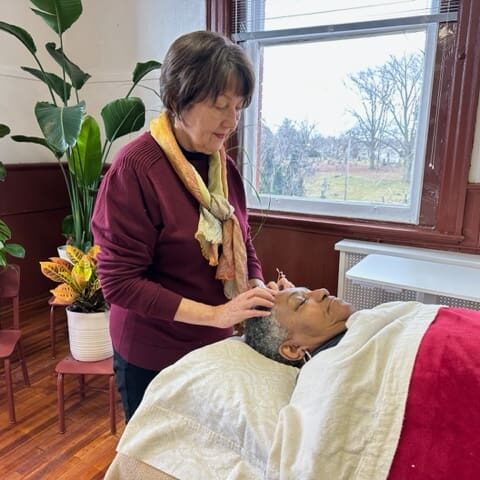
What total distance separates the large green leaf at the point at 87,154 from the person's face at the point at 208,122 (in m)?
1.37

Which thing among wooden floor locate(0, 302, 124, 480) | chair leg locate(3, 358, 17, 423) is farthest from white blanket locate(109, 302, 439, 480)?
chair leg locate(3, 358, 17, 423)

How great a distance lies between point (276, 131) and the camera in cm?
246

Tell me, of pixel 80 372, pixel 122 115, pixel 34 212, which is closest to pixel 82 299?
pixel 80 372

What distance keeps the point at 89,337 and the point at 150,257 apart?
1109 mm

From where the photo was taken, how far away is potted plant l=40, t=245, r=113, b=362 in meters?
2.00

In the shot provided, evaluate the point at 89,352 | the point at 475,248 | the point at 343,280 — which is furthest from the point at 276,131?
the point at 89,352

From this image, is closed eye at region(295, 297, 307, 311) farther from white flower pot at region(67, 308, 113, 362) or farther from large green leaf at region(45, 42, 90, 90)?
large green leaf at region(45, 42, 90, 90)

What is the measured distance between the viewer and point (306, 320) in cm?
114

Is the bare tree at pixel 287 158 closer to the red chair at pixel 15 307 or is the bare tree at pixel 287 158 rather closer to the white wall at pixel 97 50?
the white wall at pixel 97 50

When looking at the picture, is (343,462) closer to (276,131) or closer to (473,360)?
(473,360)

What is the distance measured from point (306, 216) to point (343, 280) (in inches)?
17.0

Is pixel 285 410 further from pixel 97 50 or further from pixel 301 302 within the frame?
pixel 97 50

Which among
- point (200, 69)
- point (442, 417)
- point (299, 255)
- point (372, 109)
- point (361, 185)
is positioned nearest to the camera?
point (442, 417)

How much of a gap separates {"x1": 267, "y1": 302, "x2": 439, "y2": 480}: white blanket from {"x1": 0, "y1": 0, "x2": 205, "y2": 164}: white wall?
222cm
